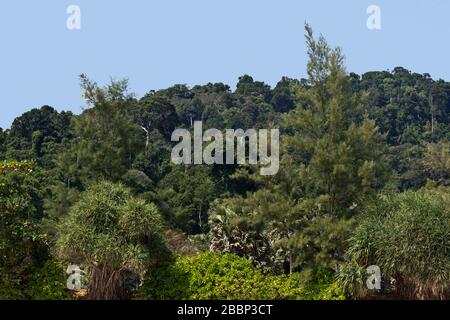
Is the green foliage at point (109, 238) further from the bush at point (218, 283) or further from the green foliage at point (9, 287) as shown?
the green foliage at point (9, 287)

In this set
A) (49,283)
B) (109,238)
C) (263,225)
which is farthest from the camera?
(263,225)

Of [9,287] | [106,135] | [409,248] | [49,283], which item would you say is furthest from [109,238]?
[409,248]

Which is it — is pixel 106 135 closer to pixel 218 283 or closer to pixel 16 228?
pixel 16 228

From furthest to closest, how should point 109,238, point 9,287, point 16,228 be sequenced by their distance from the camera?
point 16,228 → point 9,287 → point 109,238

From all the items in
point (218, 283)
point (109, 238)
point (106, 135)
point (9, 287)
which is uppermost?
point (106, 135)

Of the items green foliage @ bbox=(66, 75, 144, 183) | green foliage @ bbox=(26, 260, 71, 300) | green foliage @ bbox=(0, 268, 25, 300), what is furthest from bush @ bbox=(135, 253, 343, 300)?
green foliage @ bbox=(66, 75, 144, 183)

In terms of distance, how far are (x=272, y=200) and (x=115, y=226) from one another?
5.55m

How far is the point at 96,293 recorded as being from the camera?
912 inches

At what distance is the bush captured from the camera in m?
23.1

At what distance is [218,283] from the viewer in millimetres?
23297

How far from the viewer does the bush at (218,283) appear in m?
23.1

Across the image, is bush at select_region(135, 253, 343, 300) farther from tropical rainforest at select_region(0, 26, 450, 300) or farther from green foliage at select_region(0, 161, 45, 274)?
green foliage at select_region(0, 161, 45, 274)

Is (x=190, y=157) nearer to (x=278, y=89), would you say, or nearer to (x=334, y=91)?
(x=334, y=91)
